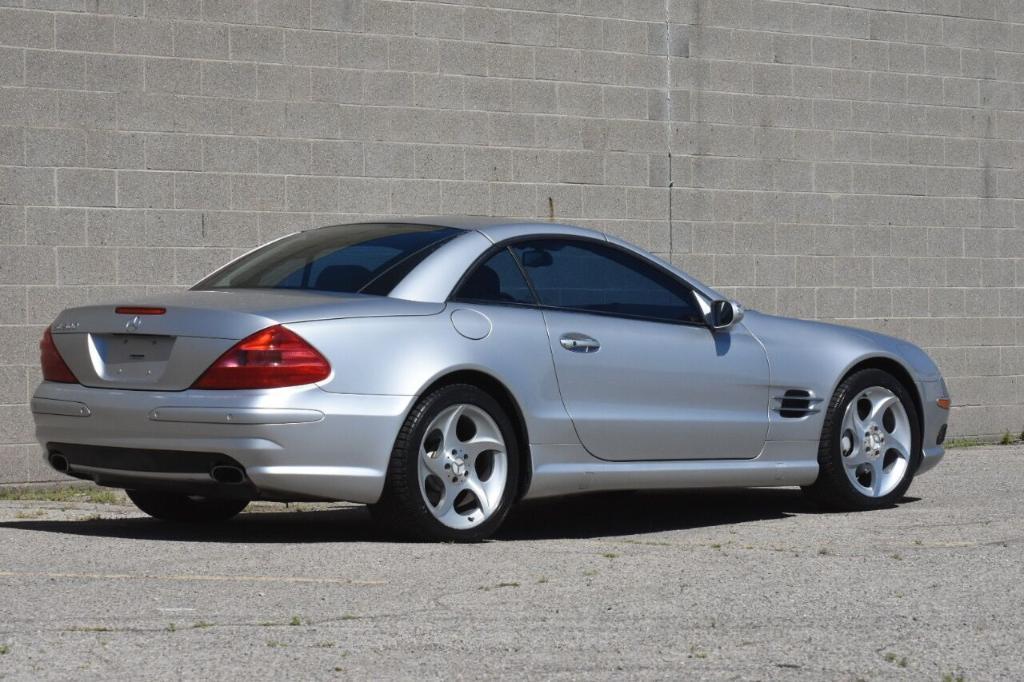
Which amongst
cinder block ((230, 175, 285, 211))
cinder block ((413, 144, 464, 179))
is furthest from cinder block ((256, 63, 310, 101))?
cinder block ((413, 144, 464, 179))

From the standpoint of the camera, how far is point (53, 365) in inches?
276

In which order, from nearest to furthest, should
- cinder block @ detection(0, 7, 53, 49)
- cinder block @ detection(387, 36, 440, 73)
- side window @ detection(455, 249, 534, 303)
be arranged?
side window @ detection(455, 249, 534, 303) → cinder block @ detection(0, 7, 53, 49) → cinder block @ detection(387, 36, 440, 73)

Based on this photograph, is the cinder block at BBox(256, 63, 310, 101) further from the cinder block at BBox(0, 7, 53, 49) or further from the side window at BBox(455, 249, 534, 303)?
the side window at BBox(455, 249, 534, 303)

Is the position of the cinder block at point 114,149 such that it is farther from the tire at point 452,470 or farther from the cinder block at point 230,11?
the tire at point 452,470

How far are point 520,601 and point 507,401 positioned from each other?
165 cm

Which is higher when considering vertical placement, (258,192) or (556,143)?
(556,143)

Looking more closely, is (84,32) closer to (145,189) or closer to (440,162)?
(145,189)

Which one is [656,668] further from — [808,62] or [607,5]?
[808,62]

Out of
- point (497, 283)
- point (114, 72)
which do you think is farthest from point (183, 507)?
point (114, 72)

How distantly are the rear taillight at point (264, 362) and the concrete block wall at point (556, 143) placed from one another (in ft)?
12.4

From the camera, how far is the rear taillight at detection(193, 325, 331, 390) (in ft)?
20.8

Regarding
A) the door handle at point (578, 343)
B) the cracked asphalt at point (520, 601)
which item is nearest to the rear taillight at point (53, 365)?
the cracked asphalt at point (520, 601)

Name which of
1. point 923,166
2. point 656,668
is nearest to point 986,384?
point 923,166

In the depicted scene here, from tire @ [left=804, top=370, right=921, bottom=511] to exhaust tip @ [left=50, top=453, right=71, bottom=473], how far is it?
11.9ft
